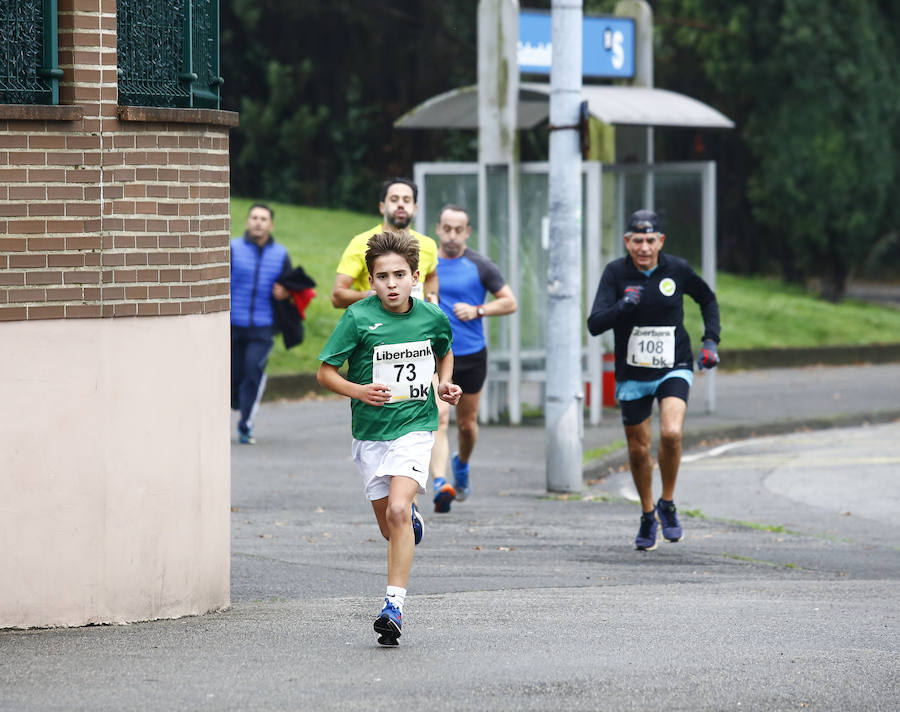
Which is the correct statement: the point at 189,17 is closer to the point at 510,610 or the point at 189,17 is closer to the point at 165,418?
the point at 165,418

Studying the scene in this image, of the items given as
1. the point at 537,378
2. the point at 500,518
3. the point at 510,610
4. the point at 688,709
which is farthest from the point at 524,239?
the point at 688,709

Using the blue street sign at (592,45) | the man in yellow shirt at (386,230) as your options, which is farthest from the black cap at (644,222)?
the blue street sign at (592,45)

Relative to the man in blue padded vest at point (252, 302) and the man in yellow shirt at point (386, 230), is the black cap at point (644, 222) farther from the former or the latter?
the man in blue padded vest at point (252, 302)

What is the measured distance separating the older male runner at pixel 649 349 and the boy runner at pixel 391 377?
8.90 feet

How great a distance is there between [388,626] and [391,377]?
1.04m

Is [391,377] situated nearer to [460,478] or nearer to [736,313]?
[460,478]

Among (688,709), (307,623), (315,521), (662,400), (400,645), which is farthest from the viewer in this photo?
(315,521)

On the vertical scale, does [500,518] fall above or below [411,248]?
below

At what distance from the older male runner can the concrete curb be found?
12.5ft

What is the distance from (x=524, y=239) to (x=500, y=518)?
6259mm

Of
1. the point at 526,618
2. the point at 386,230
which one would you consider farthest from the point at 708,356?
the point at 526,618

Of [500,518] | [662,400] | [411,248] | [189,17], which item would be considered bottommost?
[500,518]

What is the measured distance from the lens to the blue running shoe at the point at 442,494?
10531 mm

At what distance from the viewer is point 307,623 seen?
268 inches
